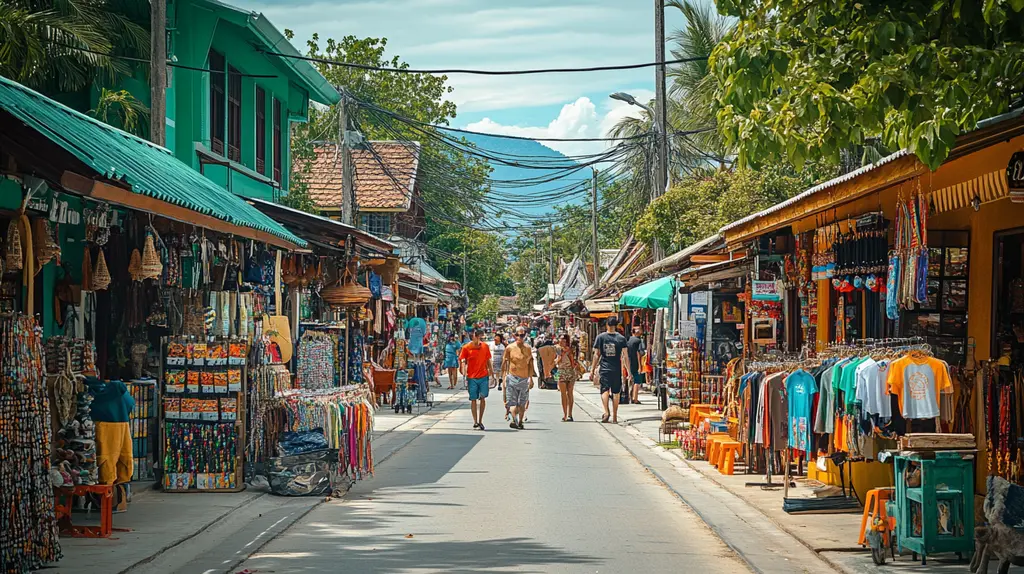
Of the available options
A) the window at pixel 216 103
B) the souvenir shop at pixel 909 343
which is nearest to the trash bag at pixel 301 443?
the souvenir shop at pixel 909 343

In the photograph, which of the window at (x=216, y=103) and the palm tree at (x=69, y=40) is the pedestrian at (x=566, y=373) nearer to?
the window at (x=216, y=103)

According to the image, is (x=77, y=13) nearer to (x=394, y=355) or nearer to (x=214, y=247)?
(x=214, y=247)

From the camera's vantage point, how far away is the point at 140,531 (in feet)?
35.7

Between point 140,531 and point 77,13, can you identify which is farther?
point 77,13

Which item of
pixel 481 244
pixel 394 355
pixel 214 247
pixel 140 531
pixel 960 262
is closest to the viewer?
pixel 140 531

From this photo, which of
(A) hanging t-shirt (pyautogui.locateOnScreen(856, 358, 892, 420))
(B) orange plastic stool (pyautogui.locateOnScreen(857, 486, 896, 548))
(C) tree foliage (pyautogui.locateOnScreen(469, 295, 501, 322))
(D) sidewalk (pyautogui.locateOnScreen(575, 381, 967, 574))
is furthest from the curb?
(C) tree foliage (pyautogui.locateOnScreen(469, 295, 501, 322))

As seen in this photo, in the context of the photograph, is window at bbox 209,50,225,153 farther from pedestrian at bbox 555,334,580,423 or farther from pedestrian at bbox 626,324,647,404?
pedestrian at bbox 626,324,647,404

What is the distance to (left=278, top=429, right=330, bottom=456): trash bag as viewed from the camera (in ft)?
45.3

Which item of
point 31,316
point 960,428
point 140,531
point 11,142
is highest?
point 11,142

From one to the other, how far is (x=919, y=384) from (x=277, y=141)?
20.1 meters

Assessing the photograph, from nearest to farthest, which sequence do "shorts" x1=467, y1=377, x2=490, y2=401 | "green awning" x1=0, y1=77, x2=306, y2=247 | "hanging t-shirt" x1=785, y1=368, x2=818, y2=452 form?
"green awning" x1=0, y1=77, x2=306, y2=247 < "hanging t-shirt" x1=785, y1=368, x2=818, y2=452 < "shorts" x1=467, y1=377, x2=490, y2=401

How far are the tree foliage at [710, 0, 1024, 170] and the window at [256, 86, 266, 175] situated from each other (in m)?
18.2

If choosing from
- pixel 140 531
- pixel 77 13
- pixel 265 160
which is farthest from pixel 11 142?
pixel 265 160

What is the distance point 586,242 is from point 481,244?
32408mm
